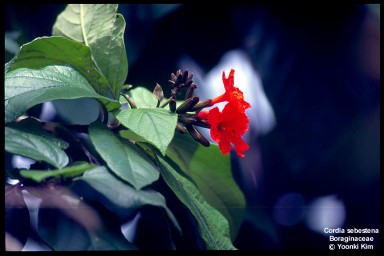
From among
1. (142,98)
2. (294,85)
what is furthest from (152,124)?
(294,85)

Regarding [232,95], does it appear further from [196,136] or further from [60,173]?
[60,173]

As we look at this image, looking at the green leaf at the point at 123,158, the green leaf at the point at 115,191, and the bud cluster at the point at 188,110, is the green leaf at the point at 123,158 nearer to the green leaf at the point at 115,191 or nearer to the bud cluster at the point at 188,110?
the green leaf at the point at 115,191

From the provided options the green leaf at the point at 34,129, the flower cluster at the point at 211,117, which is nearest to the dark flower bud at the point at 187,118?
the flower cluster at the point at 211,117

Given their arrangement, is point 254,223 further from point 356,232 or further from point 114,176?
point 114,176

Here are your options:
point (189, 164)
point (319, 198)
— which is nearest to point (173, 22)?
point (189, 164)

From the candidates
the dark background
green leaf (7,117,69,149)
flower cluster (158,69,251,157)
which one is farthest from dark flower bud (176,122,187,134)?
the dark background
